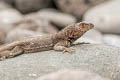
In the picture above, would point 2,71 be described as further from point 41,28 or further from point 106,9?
point 106,9

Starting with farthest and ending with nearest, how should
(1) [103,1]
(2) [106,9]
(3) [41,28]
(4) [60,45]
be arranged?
(1) [103,1]
(2) [106,9]
(3) [41,28]
(4) [60,45]

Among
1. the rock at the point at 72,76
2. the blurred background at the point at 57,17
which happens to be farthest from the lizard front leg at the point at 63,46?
the blurred background at the point at 57,17

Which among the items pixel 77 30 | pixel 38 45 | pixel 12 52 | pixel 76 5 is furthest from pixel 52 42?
pixel 76 5

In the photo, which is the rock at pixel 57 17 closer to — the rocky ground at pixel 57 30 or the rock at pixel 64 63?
the rocky ground at pixel 57 30

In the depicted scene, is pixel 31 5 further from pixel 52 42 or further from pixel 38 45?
pixel 52 42

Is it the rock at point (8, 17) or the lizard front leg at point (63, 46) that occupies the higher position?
the rock at point (8, 17)

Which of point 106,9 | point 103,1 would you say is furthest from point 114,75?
point 103,1

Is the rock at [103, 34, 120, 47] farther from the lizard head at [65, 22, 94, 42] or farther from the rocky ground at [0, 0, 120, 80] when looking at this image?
the lizard head at [65, 22, 94, 42]
